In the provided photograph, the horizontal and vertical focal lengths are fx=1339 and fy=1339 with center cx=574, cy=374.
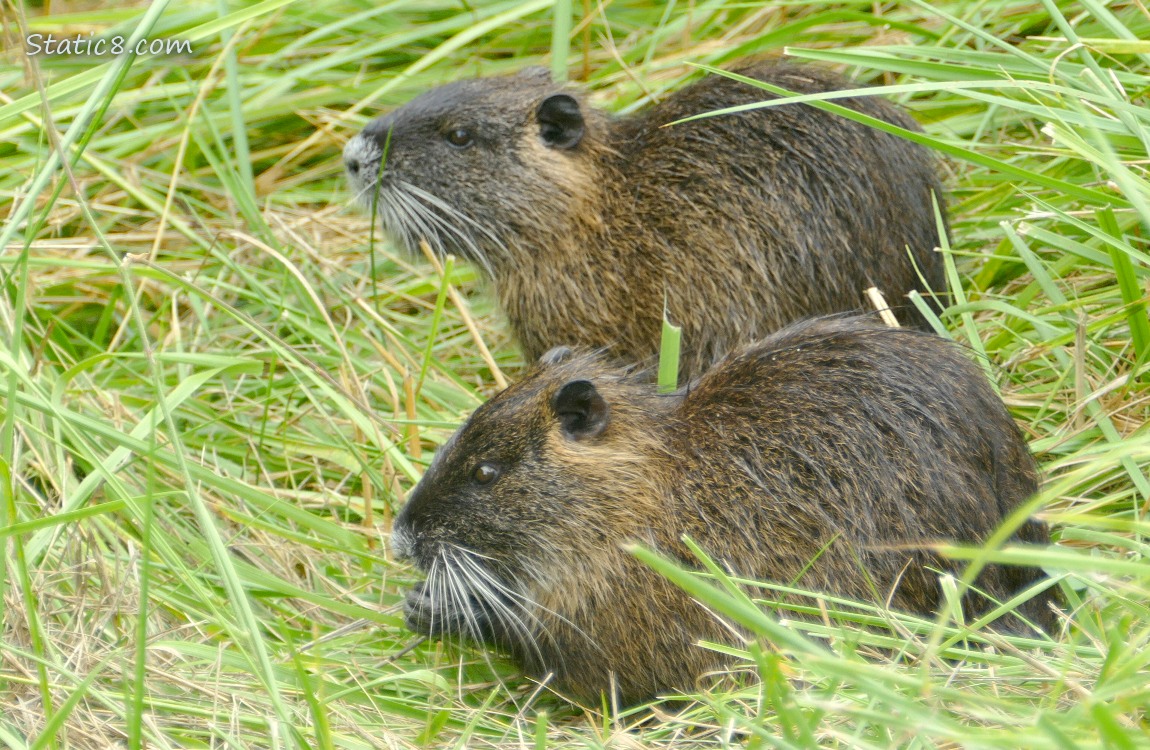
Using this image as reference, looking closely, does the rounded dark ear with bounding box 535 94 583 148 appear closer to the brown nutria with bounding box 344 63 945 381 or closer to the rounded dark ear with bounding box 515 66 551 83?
the brown nutria with bounding box 344 63 945 381

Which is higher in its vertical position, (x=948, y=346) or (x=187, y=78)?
(x=187, y=78)

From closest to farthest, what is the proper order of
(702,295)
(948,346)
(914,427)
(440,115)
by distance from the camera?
(914,427) < (948,346) < (702,295) < (440,115)

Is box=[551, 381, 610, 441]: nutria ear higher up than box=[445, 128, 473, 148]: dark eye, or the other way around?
box=[445, 128, 473, 148]: dark eye

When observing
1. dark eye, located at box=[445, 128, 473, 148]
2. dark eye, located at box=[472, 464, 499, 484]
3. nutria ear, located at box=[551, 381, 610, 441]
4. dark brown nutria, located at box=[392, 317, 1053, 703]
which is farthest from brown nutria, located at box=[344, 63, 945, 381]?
dark eye, located at box=[472, 464, 499, 484]

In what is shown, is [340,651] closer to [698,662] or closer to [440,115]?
[698,662]

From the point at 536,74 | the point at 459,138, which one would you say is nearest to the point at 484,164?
the point at 459,138

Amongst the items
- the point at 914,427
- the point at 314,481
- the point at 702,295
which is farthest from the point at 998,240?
the point at 314,481

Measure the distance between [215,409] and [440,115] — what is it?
3.87 ft

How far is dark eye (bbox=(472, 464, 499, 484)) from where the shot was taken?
10.1ft

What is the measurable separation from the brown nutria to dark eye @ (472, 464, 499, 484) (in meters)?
1.01

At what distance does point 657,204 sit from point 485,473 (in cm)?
131

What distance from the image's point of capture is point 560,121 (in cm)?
421

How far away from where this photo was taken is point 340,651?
3.28m

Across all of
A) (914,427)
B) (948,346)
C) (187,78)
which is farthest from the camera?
(187,78)
